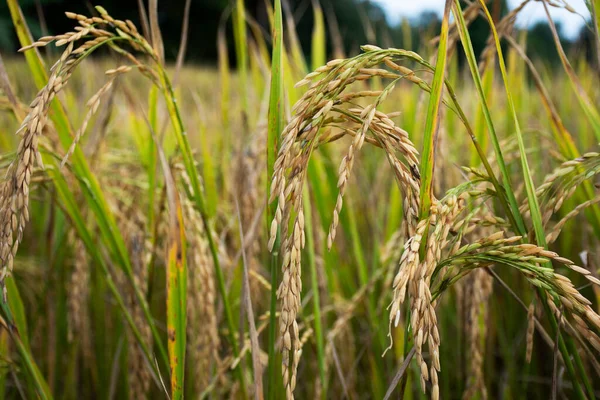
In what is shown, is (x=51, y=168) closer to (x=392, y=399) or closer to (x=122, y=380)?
(x=122, y=380)

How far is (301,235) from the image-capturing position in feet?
1.82

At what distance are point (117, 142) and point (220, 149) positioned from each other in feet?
2.59

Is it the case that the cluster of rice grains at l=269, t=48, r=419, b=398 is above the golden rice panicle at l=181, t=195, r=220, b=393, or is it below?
above

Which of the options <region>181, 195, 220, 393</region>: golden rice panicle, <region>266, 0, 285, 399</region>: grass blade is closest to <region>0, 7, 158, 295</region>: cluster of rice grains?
<region>266, 0, 285, 399</region>: grass blade

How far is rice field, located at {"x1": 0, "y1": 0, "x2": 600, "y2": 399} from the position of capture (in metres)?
0.58

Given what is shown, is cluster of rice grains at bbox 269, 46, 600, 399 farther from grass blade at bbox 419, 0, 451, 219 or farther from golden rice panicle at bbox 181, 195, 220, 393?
golden rice panicle at bbox 181, 195, 220, 393

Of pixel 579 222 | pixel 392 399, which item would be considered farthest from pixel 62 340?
pixel 579 222

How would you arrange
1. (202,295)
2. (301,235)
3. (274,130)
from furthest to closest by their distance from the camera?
1. (202,295)
2. (274,130)
3. (301,235)

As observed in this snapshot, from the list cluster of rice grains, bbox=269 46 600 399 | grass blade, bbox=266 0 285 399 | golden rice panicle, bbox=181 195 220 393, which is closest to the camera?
cluster of rice grains, bbox=269 46 600 399

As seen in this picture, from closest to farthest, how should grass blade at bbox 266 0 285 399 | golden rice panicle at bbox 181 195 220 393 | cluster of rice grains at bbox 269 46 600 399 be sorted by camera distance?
cluster of rice grains at bbox 269 46 600 399 → grass blade at bbox 266 0 285 399 → golden rice panicle at bbox 181 195 220 393

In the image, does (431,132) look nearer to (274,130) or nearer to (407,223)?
(407,223)

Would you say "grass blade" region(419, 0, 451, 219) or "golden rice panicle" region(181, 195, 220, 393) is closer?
"grass blade" region(419, 0, 451, 219)

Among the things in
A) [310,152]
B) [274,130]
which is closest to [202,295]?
[274,130]

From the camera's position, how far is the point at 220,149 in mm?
2311
